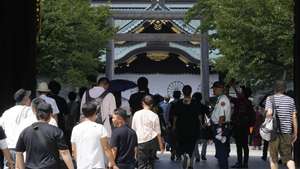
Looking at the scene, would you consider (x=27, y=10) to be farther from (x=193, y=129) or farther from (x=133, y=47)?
(x=133, y=47)

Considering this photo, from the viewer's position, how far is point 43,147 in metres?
8.21

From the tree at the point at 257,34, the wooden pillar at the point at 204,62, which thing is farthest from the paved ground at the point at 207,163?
the wooden pillar at the point at 204,62

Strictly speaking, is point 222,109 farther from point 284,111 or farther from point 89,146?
A: point 89,146

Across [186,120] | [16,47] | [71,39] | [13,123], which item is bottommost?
[186,120]

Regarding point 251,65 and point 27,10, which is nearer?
point 27,10

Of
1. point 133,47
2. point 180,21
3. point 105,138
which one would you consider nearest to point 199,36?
point 180,21

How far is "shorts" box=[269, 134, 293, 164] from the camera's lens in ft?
38.8

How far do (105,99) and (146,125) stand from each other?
154 cm

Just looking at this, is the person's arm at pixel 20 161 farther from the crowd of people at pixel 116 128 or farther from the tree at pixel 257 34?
the tree at pixel 257 34

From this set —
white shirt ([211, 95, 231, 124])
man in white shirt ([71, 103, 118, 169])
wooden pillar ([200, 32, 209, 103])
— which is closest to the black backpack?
white shirt ([211, 95, 231, 124])

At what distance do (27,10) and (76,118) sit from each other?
2736 mm

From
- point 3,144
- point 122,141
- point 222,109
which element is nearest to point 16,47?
point 222,109

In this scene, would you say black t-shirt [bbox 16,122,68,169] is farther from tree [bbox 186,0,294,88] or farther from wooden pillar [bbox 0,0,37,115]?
tree [bbox 186,0,294,88]

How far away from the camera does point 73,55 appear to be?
30438 mm
